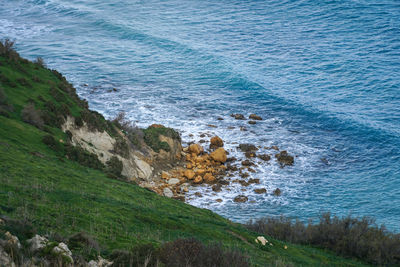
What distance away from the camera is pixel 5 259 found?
679 centimetres

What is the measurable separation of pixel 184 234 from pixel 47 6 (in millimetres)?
81060

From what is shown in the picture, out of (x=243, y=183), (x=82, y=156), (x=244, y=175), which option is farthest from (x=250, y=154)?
(x=82, y=156)

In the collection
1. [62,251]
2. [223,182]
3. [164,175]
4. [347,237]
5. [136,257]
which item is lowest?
[223,182]

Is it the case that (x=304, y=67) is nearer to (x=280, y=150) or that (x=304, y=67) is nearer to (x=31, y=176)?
(x=280, y=150)

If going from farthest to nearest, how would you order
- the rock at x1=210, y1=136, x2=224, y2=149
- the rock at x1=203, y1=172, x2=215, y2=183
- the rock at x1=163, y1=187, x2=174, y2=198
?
the rock at x1=210, y1=136, x2=224, y2=149 → the rock at x1=203, y1=172, x2=215, y2=183 → the rock at x1=163, y1=187, x2=174, y2=198

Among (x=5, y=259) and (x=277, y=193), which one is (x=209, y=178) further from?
(x=5, y=259)

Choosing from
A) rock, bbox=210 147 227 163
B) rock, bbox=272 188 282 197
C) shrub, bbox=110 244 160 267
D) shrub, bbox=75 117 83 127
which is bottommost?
rock, bbox=272 188 282 197

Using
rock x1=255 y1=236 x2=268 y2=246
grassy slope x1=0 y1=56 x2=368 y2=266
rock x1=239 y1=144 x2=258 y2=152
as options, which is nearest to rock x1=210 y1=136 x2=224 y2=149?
rock x1=239 y1=144 x2=258 y2=152

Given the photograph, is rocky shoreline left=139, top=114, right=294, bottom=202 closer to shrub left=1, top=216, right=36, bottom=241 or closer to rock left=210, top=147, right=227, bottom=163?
rock left=210, top=147, right=227, bottom=163

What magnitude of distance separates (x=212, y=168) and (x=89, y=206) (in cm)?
1841

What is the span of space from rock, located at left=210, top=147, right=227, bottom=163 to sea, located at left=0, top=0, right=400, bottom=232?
6.40ft

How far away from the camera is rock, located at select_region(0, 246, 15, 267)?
6.60 m

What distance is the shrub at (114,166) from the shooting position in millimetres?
23938

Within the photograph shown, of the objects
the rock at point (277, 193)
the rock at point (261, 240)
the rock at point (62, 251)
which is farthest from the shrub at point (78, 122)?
the rock at point (62, 251)
